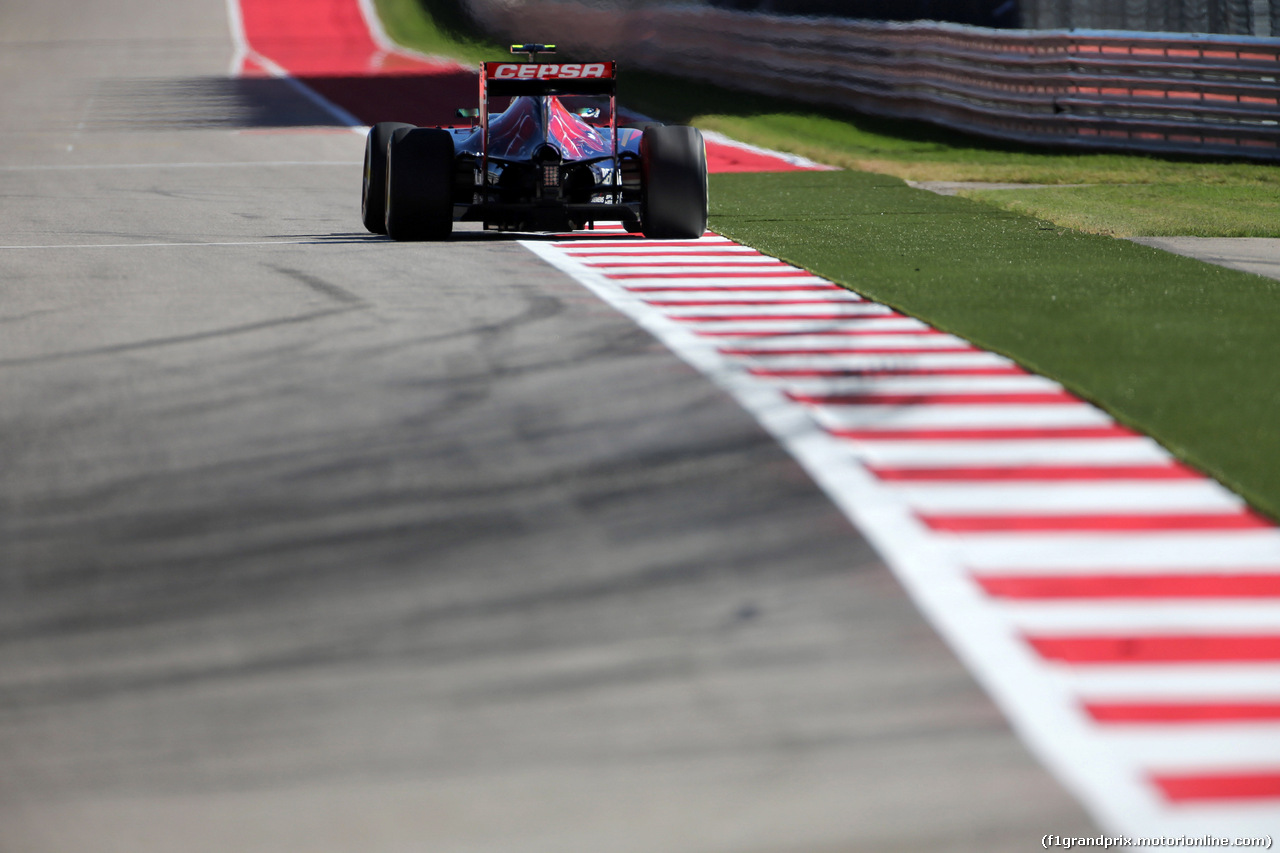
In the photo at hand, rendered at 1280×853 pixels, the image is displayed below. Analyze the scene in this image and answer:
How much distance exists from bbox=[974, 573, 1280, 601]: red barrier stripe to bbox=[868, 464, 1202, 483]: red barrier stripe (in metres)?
1.09

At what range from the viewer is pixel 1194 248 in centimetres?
1337

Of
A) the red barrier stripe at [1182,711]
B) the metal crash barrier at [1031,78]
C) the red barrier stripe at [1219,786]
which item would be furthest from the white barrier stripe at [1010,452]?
the metal crash barrier at [1031,78]

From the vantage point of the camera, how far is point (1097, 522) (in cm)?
597

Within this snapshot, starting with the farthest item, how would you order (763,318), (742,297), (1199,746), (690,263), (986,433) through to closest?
(690,263)
(742,297)
(763,318)
(986,433)
(1199,746)

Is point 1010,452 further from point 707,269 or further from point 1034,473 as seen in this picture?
point 707,269

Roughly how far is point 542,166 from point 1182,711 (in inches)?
368

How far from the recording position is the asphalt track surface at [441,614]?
13.1ft

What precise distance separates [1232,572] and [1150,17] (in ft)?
77.1

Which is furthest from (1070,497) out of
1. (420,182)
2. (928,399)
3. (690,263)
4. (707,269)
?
(420,182)

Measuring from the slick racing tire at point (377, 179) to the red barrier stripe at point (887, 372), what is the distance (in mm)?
6246

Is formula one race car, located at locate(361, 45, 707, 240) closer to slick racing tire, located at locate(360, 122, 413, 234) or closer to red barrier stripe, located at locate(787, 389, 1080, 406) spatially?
slick racing tire, located at locate(360, 122, 413, 234)

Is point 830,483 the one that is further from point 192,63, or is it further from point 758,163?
point 192,63

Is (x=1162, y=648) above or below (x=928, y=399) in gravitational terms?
below

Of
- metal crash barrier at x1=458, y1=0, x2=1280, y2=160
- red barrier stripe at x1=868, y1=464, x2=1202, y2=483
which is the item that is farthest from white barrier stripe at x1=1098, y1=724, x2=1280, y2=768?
metal crash barrier at x1=458, y1=0, x2=1280, y2=160
